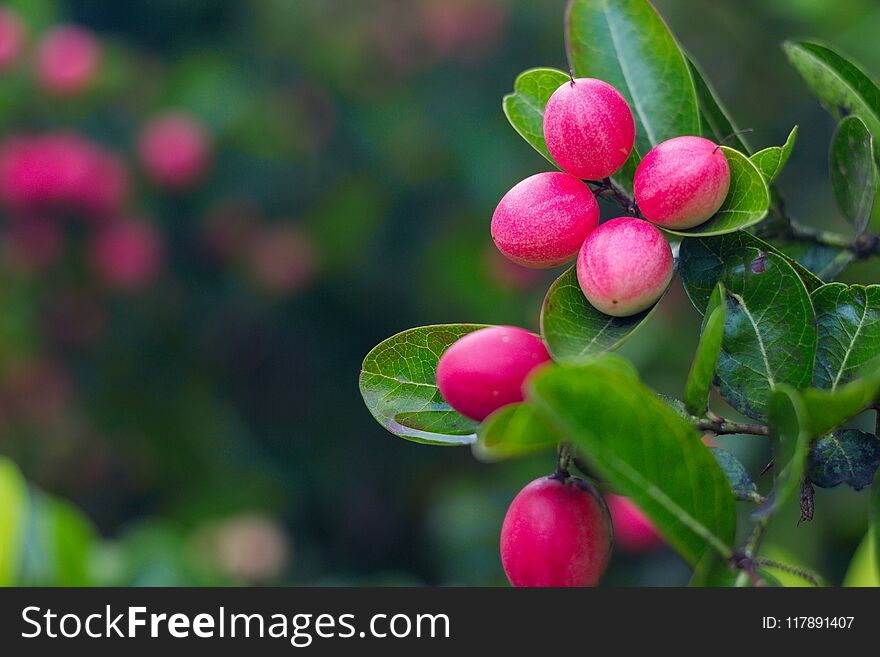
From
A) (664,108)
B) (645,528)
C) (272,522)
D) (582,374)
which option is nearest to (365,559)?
(272,522)

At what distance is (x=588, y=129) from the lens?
68 centimetres

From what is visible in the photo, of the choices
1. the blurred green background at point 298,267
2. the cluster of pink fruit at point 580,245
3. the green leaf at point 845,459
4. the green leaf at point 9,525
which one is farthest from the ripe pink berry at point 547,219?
the blurred green background at point 298,267

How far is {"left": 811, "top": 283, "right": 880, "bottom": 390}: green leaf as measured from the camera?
68 centimetres

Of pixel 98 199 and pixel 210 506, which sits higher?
pixel 98 199

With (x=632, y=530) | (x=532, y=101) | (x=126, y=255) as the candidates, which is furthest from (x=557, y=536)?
(x=126, y=255)

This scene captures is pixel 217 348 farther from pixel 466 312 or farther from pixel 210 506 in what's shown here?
pixel 466 312

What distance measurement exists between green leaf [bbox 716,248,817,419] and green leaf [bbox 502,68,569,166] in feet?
0.69

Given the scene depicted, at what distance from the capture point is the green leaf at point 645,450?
20.6 inches

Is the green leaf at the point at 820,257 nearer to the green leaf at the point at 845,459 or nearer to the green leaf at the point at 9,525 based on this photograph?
the green leaf at the point at 845,459

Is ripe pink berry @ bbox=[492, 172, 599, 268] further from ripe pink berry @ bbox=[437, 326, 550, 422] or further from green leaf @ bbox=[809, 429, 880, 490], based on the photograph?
green leaf @ bbox=[809, 429, 880, 490]

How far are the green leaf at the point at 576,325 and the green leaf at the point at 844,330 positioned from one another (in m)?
0.13

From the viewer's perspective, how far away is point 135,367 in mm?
2953

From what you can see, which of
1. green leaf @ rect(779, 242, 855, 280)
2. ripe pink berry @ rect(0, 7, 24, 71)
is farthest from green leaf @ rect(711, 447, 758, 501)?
ripe pink berry @ rect(0, 7, 24, 71)

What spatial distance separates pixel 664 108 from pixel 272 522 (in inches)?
94.8
